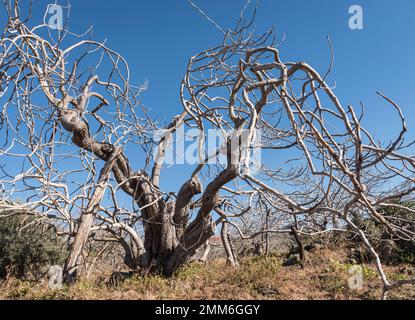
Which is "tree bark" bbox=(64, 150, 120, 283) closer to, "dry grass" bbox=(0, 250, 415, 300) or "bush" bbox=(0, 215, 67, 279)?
"dry grass" bbox=(0, 250, 415, 300)

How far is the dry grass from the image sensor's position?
5.75 m

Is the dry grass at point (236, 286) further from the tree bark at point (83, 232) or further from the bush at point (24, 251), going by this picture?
the bush at point (24, 251)

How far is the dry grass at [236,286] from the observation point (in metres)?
Result: 5.75

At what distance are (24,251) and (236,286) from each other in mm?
6042

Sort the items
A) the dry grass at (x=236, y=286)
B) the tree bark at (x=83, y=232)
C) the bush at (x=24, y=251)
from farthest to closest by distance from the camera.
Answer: the bush at (x=24, y=251) < the tree bark at (x=83, y=232) < the dry grass at (x=236, y=286)

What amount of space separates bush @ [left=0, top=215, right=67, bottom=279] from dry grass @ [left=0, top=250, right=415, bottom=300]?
1.27 meters

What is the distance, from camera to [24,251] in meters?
9.40

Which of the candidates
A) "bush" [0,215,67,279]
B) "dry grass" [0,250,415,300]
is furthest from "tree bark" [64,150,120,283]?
"bush" [0,215,67,279]

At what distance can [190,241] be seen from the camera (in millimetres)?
7344

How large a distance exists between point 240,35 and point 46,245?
773cm

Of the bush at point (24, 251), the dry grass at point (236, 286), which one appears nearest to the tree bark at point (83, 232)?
the dry grass at point (236, 286)

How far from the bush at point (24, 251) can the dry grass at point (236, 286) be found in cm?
127
